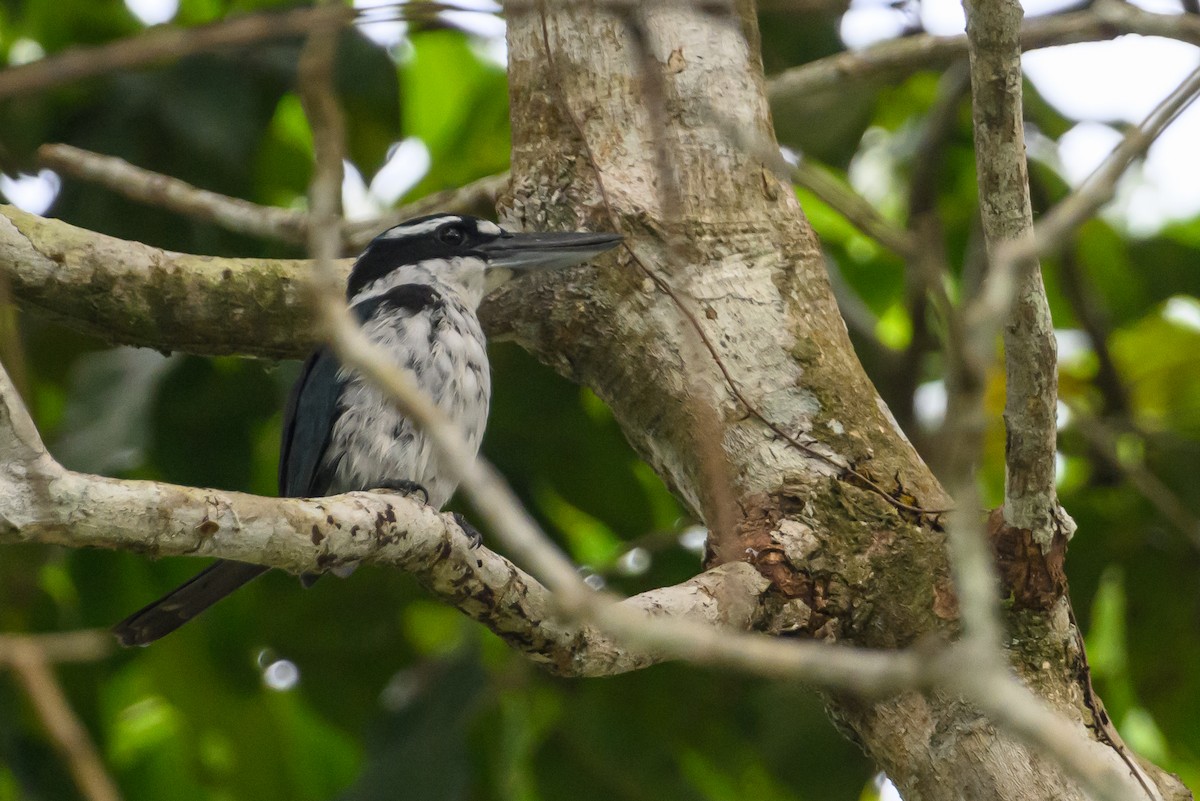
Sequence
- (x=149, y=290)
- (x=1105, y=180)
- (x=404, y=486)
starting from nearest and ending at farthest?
1. (x=1105, y=180)
2. (x=149, y=290)
3. (x=404, y=486)

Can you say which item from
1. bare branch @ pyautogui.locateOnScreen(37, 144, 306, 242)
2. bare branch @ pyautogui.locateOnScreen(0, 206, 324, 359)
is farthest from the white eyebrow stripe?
bare branch @ pyautogui.locateOnScreen(0, 206, 324, 359)

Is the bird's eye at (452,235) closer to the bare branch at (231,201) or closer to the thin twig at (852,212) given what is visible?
the bare branch at (231,201)

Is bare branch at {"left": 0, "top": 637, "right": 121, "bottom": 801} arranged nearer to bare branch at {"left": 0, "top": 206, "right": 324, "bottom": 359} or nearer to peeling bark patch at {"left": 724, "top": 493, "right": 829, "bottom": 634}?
peeling bark patch at {"left": 724, "top": 493, "right": 829, "bottom": 634}

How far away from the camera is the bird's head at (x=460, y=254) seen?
2990 mm

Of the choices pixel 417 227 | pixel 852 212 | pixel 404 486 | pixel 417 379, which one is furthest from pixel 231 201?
pixel 852 212

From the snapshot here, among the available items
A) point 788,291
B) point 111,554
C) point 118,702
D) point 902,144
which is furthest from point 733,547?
point 902,144

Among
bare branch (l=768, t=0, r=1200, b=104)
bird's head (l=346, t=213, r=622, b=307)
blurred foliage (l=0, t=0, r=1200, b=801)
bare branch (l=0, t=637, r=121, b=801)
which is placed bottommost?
blurred foliage (l=0, t=0, r=1200, b=801)

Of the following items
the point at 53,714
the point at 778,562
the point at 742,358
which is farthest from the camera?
the point at 742,358

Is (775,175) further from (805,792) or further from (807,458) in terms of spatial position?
(805,792)

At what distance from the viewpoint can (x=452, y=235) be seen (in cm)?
365

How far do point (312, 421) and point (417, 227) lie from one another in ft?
2.22

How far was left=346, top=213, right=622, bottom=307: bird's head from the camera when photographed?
2990 millimetres

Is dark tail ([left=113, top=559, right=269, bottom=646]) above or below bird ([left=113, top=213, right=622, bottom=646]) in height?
below

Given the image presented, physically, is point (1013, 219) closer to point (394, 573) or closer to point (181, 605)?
point (181, 605)
